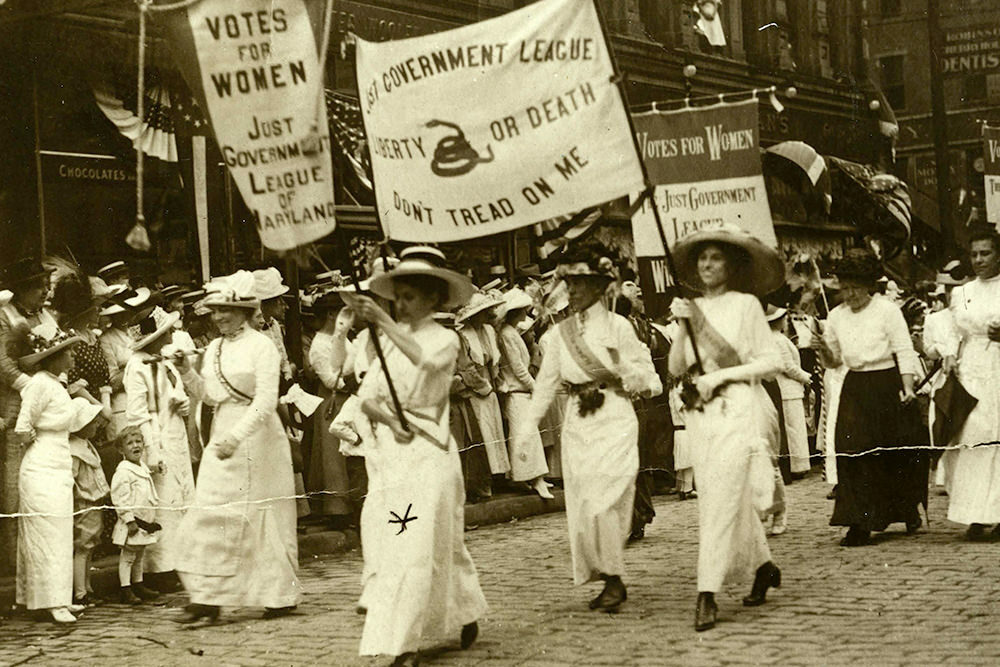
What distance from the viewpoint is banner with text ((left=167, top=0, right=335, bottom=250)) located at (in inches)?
319

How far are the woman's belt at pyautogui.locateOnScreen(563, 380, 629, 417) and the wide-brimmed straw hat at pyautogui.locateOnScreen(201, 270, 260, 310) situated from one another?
1986 millimetres

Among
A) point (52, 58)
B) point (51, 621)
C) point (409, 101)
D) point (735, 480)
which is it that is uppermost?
point (52, 58)

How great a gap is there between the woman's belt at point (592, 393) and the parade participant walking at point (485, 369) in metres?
5.14

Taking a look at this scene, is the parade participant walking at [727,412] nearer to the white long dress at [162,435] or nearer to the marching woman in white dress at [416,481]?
the marching woman in white dress at [416,481]

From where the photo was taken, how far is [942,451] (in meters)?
12.3

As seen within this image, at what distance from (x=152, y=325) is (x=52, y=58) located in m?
3.02

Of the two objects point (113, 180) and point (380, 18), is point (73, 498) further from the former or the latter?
point (380, 18)

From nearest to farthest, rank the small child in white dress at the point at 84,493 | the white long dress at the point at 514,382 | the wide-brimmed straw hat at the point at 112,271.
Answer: the small child in white dress at the point at 84,493 → the wide-brimmed straw hat at the point at 112,271 → the white long dress at the point at 514,382

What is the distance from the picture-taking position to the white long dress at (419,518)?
25.4ft

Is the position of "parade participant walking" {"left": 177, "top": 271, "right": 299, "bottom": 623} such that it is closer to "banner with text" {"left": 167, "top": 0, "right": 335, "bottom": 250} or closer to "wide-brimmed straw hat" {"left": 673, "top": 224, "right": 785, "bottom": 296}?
"banner with text" {"left": 167, "top": 0, "right": 335, "bottom": 250}

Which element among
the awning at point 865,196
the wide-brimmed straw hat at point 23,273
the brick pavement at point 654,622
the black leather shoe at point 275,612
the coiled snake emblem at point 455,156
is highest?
the awning at point 865,196

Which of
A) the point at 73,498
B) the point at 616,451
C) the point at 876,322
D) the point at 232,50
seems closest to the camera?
the point at 232,50

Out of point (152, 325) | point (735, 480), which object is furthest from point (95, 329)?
point (735, 480)

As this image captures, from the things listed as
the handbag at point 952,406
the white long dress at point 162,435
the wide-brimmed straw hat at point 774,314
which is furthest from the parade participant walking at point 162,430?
the wide-brimmed straw hat at point 774,314
